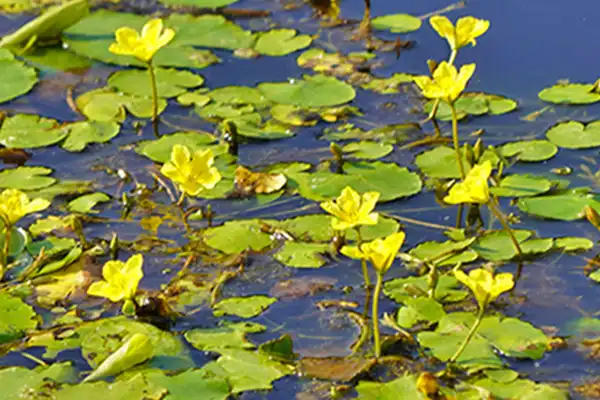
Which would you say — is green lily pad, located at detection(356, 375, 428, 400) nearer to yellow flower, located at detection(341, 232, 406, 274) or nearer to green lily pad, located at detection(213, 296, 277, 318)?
yellow flower, located at detection(341, 232, 406, 274)

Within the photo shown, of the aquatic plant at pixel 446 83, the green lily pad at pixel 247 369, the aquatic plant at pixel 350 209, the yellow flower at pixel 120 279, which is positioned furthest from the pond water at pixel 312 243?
the aquatic plant at pixel 446 83

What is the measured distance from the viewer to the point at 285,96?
3.73 metres

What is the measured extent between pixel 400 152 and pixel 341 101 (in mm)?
394

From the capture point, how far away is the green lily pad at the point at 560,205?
295cm

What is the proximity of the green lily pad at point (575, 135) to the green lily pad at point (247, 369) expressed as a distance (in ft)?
4.55

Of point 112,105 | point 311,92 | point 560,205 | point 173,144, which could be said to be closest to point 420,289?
point 560,205

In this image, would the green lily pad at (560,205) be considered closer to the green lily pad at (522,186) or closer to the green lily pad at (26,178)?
the green lily pad at (522,186)

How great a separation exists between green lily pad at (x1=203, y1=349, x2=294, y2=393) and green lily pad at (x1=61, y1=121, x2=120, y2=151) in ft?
4.16

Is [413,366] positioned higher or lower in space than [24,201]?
lower

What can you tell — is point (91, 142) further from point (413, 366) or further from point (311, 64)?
point (413, 366)

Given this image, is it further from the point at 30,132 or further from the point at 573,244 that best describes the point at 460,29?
the point at 30,132

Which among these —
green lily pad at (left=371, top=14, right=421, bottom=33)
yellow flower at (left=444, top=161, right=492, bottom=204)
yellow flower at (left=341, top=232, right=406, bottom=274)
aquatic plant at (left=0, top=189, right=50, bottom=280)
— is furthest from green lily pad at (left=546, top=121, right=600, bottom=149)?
aquatic plant at (left=0, top=189, right=50, bottom=280)

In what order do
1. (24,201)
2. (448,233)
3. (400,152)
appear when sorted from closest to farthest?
(24,201) < (448,233) < (400,152)

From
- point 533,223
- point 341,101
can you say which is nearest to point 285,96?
point 341,101
